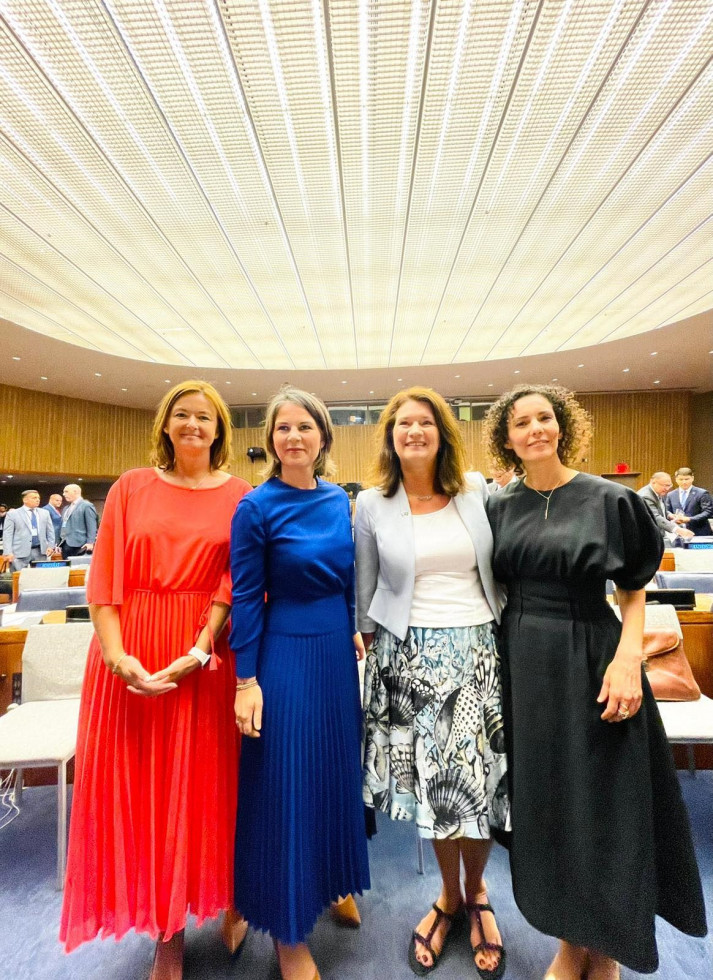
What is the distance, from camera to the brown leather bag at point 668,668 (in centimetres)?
234

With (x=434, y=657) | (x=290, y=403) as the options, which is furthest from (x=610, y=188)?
(x=434, y=657)

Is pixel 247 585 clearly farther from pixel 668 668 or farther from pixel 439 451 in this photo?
pixel 668 668

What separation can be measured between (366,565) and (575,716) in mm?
717

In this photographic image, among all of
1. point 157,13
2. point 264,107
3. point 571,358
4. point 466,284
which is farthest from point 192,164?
point 571,358

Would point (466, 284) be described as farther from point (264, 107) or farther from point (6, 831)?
point (6, 831)

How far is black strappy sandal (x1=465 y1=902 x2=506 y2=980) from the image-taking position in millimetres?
1509

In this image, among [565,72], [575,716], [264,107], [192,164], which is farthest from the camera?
[192,164]

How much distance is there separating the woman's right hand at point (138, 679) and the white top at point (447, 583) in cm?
73

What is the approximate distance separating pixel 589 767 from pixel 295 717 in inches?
31.8

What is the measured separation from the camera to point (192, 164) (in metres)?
5.17

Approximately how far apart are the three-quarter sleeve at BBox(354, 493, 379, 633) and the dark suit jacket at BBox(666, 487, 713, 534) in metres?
7.74

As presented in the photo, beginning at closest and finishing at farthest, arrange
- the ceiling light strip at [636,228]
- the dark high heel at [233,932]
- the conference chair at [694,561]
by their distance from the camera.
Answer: the dark high heel at [233,932]
the conference chair at [694,561]
the ceiling light strip at [636,228]

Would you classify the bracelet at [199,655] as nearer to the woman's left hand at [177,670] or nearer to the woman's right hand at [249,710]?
the woman's left hand at [177,670]

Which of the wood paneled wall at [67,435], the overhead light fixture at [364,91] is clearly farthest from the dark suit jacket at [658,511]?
the wood paneled wall at [67,435]
